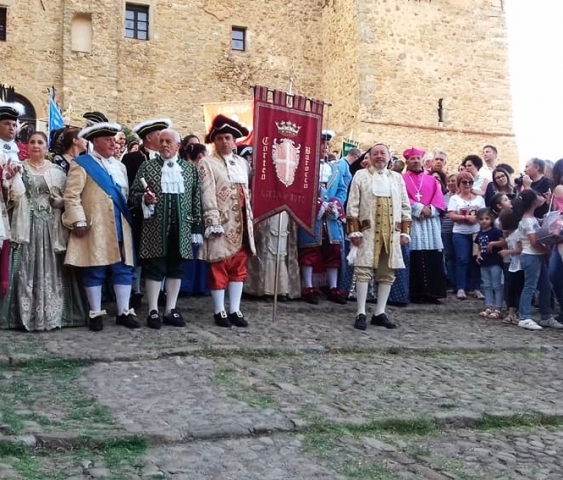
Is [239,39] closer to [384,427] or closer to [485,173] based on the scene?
[485,173]

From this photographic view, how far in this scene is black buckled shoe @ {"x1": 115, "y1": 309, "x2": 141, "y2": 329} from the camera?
18.6ft

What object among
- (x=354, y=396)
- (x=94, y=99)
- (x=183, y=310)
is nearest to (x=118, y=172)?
(x=183, y=310)

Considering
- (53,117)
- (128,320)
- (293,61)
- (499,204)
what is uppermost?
(293,61)

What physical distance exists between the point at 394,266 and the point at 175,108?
15719 millimetres

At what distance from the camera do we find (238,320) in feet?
19.9

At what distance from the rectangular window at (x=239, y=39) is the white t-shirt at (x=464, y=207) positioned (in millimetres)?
14632

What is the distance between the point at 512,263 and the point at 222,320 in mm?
3216

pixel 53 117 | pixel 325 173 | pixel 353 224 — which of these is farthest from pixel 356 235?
pixel 53 117

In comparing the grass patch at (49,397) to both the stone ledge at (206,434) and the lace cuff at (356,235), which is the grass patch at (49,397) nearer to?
the stone ledge at (206,434)

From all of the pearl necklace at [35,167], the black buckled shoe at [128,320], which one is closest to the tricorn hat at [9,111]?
the pearl necklace at [35,167]

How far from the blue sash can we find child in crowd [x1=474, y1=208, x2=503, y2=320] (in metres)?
4.00

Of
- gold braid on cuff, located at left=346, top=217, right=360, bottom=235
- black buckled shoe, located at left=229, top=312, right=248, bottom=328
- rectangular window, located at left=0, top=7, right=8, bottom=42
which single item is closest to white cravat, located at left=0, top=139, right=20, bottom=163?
black buckled shoe, located at left=229, top=312, right=248, bottom=328

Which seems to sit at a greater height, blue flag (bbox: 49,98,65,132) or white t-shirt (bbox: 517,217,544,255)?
blue flag (bbox: 49,98,65,132)

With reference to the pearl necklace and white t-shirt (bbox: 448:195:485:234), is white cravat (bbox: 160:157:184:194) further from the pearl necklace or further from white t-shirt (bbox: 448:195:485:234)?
white t-shirt (bbox: 448:195:485:234)
